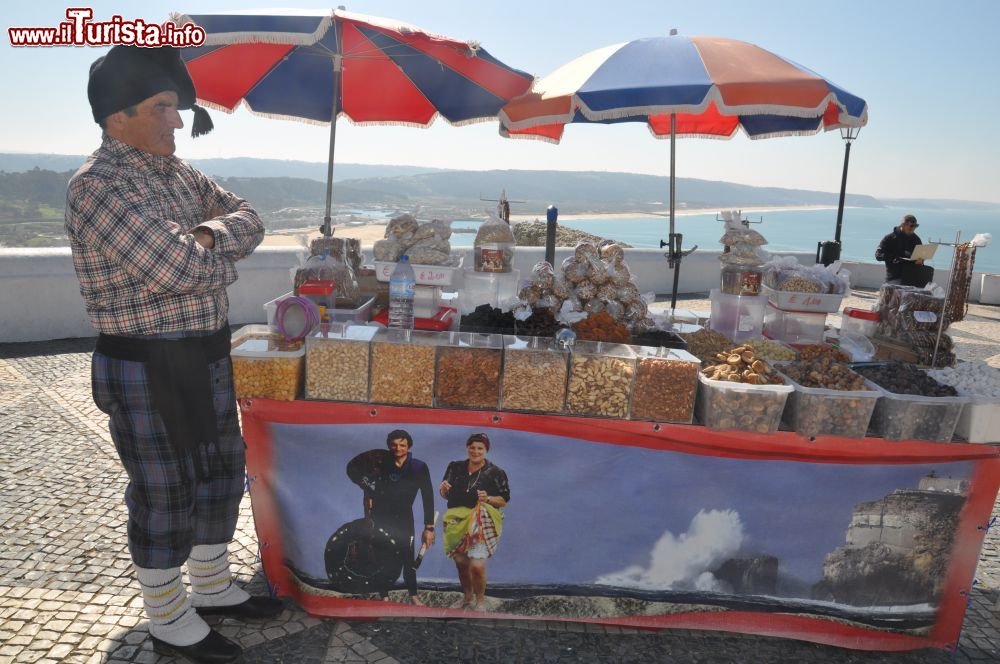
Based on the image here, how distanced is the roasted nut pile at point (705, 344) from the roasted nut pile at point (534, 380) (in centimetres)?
76

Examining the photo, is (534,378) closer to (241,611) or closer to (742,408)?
(742,408)

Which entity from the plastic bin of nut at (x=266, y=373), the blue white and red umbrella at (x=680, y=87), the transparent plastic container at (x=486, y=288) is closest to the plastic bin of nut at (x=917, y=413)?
the blue white and red umbrella at (x=680, y=87)

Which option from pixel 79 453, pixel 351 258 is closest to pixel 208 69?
pixel 351 258

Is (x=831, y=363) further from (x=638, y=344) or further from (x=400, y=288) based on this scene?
(x=400, y=288)

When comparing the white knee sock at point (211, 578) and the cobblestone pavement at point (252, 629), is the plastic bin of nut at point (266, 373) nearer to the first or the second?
the white knee sock at point (211, 578)

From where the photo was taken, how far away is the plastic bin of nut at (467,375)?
228cm

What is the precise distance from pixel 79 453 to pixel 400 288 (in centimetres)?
287

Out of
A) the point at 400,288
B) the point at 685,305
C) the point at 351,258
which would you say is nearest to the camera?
the point at 400,288

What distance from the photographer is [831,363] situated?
2484 millimetres

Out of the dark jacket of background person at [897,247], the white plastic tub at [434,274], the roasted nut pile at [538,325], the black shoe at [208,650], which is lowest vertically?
the black shoe at [208,650]

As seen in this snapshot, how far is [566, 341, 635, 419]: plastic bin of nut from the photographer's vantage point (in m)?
2.26

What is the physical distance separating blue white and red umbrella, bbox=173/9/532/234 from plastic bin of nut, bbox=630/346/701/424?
191 cm

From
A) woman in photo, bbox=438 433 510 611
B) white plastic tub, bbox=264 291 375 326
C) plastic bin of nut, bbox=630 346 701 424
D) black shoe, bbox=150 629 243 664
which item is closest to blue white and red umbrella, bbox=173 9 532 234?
white plastic tub, bbox=264 291 375 326

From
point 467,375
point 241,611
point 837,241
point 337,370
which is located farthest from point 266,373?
point 837,241
